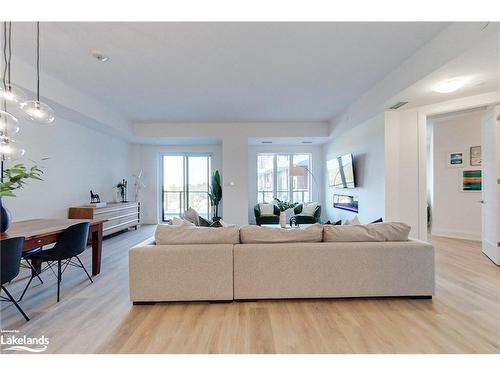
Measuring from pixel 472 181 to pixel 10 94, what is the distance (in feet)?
24.6

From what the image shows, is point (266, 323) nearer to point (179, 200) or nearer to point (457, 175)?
point (457, 175)

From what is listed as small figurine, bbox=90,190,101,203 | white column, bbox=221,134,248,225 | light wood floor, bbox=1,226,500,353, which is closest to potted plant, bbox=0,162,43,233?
light wood floor, bbox=1,226,500,353

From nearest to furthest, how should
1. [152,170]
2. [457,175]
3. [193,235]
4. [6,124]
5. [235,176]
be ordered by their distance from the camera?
1. [6,124]
2. [193,235]
3. [457,175]
4. [235,176]
5. [152,170]

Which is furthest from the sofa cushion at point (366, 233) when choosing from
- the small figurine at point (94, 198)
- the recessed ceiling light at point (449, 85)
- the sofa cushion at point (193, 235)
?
the small figurine at point (94, 198)

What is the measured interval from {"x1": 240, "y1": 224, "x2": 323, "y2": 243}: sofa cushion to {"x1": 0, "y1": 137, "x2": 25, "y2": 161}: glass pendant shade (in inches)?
79.0

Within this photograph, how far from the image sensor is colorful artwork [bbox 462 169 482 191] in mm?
5270

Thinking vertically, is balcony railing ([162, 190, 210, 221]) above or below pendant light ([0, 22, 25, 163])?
below

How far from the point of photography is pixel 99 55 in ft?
9.92

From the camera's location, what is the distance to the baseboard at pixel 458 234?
5.14 metres

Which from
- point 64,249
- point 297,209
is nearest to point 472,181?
point 297,209

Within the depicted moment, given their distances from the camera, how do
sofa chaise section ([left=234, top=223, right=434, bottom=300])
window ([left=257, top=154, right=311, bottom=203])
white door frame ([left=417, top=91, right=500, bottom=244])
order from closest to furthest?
sofa chaise section ([left=234, top=223, right=434, bottom=300]), white door frame ([left=417, top=91, right=500, bottom=244]), window ([left=257, top=154, right=311, bottom=203])

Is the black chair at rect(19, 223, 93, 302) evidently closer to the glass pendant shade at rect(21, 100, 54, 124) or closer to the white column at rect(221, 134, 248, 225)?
the glass pendant shade at rect(21, 100, 54, 124)
